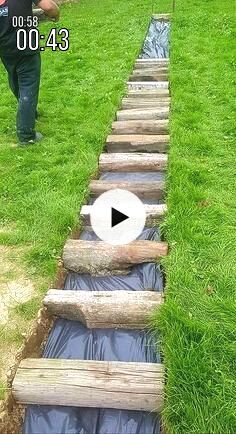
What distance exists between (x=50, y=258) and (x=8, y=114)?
3.83 m

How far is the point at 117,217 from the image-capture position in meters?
4.01

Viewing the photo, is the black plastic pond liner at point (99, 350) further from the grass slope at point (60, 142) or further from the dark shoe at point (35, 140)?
the dark shoe at point (35, 140)

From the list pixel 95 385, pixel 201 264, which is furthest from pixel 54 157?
pixel 95 385

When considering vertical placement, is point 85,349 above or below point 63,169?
below

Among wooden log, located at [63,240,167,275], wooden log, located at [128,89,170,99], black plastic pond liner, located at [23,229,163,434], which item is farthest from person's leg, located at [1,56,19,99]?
wooden log, located at [63,240,167,275]

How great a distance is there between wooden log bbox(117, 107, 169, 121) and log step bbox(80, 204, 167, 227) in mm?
2436

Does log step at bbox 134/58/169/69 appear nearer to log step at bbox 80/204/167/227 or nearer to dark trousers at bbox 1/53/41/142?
dark trousers at bbox 1/53/41/142

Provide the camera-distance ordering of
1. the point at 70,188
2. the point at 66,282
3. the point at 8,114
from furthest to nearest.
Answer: the point at 8,114
the point at 70,188
the point at 66,282

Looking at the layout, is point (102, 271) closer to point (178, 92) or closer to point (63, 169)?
point (63, 169)

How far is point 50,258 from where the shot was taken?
355cm

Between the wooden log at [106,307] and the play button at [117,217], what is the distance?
2.39 ft

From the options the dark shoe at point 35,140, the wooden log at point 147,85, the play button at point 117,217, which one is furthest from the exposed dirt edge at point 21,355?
the wooden log at point 147,85

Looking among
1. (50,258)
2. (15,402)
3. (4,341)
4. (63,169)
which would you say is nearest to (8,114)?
(63,169)

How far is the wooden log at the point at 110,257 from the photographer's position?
3.48 meters
